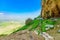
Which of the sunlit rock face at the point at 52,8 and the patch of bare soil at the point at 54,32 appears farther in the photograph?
the sunlit rock face at the point at 52,8

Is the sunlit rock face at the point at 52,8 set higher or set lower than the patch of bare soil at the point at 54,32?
higher

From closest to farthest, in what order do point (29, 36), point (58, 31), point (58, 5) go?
point (29, 36) → point (58, 31) → point (58, 5)

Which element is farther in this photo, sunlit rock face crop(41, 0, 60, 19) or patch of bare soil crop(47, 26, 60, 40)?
sunlit rock face crop(41, 0, 60, 19)

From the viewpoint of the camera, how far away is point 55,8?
1992cm

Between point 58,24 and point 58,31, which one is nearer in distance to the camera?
point 58,31

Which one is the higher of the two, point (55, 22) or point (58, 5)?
point (58, 5)

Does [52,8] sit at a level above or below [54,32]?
above

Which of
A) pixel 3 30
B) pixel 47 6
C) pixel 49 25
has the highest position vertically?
pixel 47 6

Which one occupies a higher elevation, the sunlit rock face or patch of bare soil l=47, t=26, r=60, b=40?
the sunlit rock face

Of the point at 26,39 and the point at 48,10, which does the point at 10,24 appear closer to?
the point at 48,10

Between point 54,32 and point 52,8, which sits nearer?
point 54,32

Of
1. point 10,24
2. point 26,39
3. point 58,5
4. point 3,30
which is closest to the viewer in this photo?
point 26,39

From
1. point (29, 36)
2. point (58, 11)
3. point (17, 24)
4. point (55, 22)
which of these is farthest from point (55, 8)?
point (17, 24)

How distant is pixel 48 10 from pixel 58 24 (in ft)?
12.2
